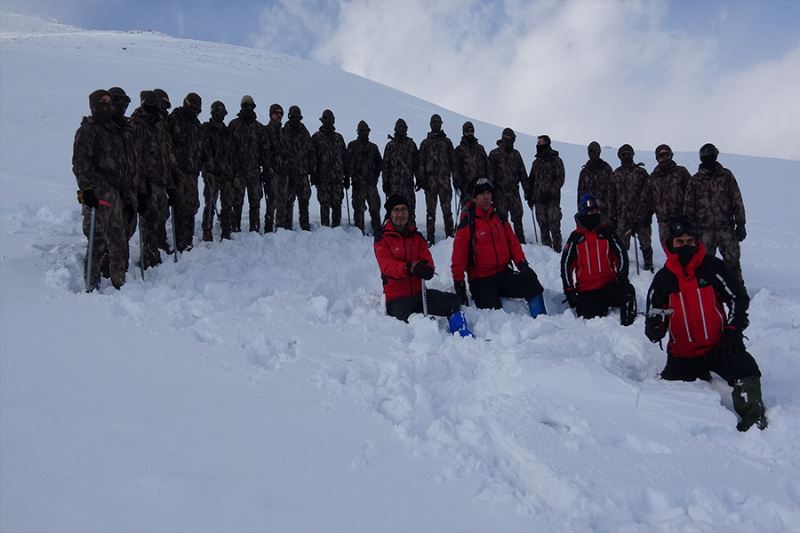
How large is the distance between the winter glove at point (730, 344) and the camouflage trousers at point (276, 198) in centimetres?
726

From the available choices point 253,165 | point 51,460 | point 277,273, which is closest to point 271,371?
point 51,460

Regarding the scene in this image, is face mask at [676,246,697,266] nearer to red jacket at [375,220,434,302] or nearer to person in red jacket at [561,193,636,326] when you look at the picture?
person in red jacket at [561,193,636,326]

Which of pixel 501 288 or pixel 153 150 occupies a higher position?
pixel 153 150

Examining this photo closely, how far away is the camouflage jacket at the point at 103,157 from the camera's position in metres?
5.82

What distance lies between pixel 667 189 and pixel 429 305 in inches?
213

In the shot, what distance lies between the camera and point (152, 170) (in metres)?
7.09

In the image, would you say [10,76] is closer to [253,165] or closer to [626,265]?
[253,165]

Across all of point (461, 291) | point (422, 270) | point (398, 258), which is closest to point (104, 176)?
point (398, 258)

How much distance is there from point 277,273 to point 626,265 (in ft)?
14.0

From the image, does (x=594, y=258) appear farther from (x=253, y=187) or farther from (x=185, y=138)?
(x=185, y=138)

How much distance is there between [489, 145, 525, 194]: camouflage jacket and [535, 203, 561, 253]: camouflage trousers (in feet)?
2.15

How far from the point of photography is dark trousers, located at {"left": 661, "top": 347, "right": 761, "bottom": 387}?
13.6 ft

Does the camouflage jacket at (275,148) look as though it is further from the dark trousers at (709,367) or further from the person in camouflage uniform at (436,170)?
the dark trousers at (709,367)

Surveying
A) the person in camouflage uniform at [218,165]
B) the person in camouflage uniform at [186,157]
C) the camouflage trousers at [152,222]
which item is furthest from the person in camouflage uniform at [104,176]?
the person in camouflage uniform at [218,165]
